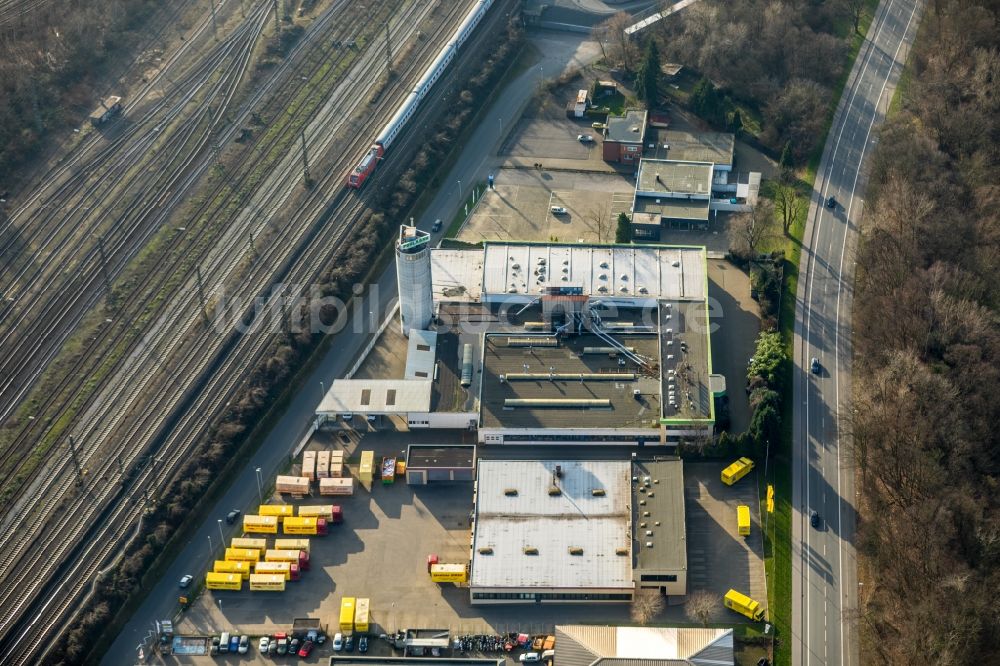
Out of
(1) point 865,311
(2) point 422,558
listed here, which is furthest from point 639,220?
(2) point 422,558

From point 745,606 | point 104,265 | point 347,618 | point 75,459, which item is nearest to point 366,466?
point 347,618

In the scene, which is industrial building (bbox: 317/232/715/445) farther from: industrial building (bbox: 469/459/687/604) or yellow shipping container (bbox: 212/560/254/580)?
yellow shipping container (bbox: 212/560/254/580)

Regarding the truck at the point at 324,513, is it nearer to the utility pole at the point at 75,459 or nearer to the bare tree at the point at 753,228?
the utility pole at the point at 75,459

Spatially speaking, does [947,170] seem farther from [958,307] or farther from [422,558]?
[422,558]

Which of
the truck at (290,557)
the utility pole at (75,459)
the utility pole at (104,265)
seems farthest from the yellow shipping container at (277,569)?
the utility pole at (104,265)

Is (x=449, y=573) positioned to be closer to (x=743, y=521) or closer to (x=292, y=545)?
(x=292, y=545)

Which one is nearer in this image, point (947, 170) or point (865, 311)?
point (865, 311)
